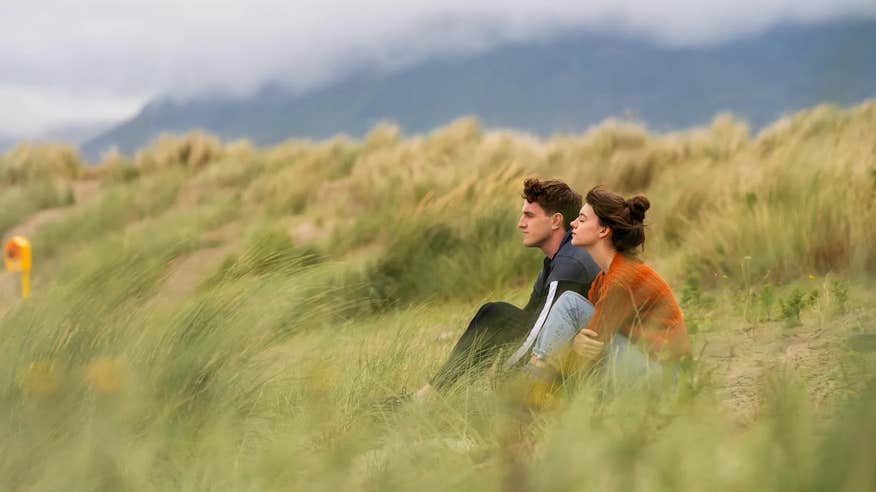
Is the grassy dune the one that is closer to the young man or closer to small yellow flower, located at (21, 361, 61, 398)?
small yellow flower, located at (21, 361, 61, 398)

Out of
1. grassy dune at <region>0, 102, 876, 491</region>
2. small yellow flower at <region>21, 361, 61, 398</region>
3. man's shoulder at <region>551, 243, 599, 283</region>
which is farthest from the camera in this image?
man's shoulder at <region>551, 243, 599, 283</region>

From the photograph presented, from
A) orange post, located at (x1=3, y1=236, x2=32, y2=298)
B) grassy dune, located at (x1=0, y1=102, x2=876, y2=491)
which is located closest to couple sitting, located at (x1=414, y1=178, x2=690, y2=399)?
grassy dune, located at (x1=0, y1=102, x2=876, y2=491)

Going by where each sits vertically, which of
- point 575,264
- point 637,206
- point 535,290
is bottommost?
point 535,290

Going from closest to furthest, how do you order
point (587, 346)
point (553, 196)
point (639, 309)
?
point (587, 346)
point (639, 309)
point (553, 196)

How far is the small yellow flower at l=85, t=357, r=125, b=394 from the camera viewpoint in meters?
2.96

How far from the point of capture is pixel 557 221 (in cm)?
497

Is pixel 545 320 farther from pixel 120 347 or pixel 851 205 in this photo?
pixel 851 205

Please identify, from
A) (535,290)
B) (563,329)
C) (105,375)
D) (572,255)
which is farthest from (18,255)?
(105,375)

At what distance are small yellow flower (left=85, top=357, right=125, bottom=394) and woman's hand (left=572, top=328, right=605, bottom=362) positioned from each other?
157cm

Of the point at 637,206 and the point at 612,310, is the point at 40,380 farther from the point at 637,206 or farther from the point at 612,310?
the point at 637,206

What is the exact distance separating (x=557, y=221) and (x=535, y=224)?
0.33 feet

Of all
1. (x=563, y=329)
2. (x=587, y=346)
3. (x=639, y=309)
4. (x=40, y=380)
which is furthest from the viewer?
(x=563, y=329)

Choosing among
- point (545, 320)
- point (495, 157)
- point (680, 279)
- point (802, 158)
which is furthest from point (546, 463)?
point (495, 157)

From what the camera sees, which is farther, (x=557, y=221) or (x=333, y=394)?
(x=557, y=221)
